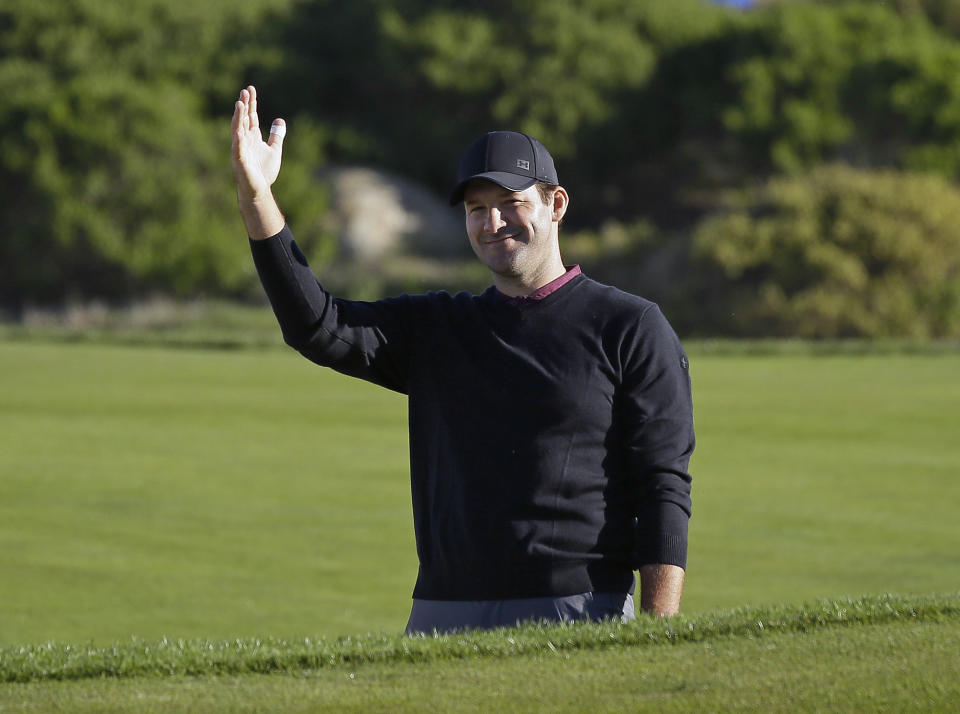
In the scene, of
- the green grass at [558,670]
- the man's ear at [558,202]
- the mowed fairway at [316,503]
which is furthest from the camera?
the mowed fairway at [316,503]

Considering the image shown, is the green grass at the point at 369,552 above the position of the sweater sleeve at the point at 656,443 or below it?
below

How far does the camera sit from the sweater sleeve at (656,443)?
360cm

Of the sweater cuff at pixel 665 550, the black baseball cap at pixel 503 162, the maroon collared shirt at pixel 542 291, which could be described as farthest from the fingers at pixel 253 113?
the sweater cuff at pixel 665 550

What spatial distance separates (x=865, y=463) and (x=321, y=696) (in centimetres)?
963

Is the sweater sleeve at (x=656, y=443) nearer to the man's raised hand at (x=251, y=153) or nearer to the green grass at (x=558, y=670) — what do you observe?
the green grass at (x=558, y=670)

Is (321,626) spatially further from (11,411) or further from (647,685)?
(11,411)

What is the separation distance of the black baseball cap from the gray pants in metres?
0.97

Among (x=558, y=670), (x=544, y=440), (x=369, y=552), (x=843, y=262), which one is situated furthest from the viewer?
(x=843, y=262)

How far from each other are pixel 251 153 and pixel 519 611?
4.13 ft

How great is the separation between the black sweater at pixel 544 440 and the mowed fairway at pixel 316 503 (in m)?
3.23

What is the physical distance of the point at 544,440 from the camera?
3.57 meters

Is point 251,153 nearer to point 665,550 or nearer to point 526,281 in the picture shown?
point 526,281

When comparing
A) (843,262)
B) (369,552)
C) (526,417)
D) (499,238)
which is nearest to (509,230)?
(499,238)

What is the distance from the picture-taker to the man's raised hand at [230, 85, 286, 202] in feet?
11.7
